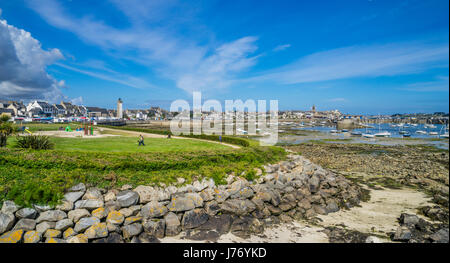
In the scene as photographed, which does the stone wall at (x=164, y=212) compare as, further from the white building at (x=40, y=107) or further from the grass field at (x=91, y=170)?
the white building at (x=40, y=107)

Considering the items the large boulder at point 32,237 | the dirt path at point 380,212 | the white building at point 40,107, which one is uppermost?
the white building at point 40,107

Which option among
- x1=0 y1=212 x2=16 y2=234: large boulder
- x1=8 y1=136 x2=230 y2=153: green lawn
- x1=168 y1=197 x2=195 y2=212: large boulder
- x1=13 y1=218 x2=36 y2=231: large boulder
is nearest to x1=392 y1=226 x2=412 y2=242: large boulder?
x1=168 y1=197 x2=195 y2=212: large boulder

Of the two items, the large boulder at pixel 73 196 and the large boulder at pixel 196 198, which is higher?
the large boulder at pixel 73 196

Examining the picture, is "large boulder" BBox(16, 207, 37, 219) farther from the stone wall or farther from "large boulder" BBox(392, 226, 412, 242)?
"large boulder" BBox(392, 226, 412, 242)

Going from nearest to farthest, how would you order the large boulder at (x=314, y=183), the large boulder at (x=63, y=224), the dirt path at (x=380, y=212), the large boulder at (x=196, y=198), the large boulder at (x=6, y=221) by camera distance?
the large boulder at (x=6, y=221), the large boulder at (x=63, y=224), the large boulder at (x=196, y=198), the dirt path at (x=380, y=212), the large boulder at (x=314, y=183)

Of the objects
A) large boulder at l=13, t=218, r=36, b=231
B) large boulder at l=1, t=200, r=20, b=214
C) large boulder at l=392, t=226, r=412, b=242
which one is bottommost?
large boulder at l=392, t=226, r=412, b=242

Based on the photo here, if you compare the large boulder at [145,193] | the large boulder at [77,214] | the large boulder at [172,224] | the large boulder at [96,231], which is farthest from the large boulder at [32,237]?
the large boulder at [172,224]

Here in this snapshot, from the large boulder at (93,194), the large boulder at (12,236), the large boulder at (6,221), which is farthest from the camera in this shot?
the large boulder at (93,194)

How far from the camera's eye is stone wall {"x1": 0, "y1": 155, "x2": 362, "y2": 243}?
793 centimetres

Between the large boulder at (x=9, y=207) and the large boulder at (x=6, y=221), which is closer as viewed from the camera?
the large boulder at (x=6, y=221)

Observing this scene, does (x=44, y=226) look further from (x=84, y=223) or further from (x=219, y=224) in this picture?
(x=219, y=224)

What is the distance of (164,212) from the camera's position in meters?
9.64

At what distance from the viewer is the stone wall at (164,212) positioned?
312 inches
